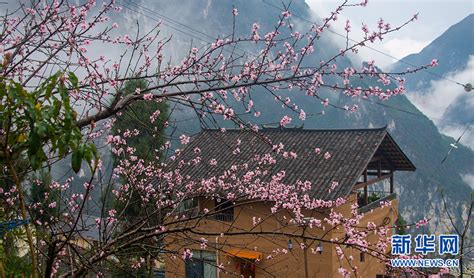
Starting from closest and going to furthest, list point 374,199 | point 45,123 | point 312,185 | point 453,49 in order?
point 45,123 < point 312,185 < point 374,199 < point 453,49

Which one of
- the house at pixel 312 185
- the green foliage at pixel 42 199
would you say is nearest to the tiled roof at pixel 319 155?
the house at pixel 312 185

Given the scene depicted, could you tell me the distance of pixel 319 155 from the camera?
13.0 meters

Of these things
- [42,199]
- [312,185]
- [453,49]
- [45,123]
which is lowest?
[45,123]

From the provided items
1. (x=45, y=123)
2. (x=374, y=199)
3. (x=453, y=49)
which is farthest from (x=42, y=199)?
(x=453, y=49)

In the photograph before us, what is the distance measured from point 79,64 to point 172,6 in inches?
3744

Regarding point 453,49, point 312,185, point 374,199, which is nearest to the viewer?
point 312,185

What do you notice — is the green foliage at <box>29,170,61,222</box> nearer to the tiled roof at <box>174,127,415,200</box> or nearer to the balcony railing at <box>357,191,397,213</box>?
the tiled roof at <box>174,127,415,200</box>

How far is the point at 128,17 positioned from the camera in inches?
3164

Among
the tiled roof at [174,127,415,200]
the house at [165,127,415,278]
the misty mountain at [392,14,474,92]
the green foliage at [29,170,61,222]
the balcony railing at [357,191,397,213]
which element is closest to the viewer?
the green foliage at [29,170,61,222]

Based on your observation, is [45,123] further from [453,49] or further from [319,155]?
[453,49]

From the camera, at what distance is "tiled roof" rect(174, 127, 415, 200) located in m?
11.8

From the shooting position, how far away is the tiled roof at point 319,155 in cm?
1177

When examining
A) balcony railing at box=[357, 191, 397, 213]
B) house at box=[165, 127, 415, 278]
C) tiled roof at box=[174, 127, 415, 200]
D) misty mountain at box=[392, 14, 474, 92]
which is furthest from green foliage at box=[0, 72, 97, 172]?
misty mountain at box=[392, 14, 474, 92]

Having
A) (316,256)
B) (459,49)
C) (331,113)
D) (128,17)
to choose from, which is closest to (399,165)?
(316,256)
